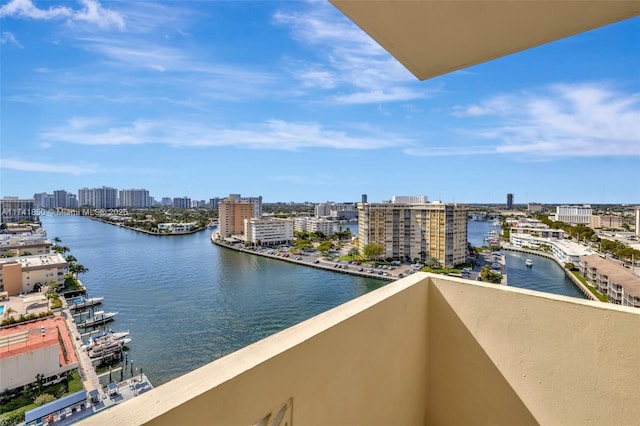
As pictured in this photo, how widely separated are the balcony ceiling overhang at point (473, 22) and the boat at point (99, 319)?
40.5 ft

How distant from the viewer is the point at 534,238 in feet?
68.6

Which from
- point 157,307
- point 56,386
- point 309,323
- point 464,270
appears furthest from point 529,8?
point 464,270

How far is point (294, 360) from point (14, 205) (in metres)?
43.8

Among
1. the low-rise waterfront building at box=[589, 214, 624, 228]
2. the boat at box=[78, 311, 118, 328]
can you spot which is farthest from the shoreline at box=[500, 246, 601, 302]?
the boat at box=[78, 311, 118, 328]

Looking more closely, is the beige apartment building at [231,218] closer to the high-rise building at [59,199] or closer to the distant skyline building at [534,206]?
the high-rise building at [59,199]

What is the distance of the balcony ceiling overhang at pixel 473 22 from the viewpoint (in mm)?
534

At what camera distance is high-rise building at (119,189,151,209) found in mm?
52938

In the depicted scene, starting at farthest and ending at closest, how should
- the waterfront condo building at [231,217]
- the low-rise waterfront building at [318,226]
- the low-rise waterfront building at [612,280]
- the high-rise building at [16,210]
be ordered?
the high-rise building at [16,210], the low-rise waterfront building at [318,226], the waterfront condo building at [231,217], the low-rise waterfront building at [612,280]

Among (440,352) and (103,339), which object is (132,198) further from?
(440,352)

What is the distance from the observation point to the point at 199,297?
11.6 metres

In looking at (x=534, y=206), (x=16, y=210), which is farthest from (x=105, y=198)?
(x=534, y=206)

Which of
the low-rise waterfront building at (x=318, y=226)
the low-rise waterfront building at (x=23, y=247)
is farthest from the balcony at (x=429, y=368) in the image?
the low-rise waterfront building at (x=318, y=226)

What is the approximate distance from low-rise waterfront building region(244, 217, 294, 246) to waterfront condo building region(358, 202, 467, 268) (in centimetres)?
841

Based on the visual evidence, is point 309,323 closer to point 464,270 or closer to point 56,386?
point 56,386
